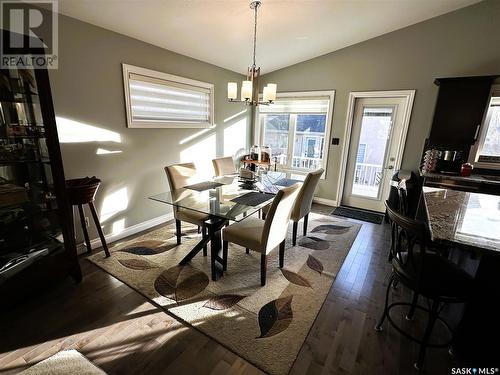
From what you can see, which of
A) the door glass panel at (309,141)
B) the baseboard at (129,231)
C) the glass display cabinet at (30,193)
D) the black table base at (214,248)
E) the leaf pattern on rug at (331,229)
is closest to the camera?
the glass display cabinet at (30,193)

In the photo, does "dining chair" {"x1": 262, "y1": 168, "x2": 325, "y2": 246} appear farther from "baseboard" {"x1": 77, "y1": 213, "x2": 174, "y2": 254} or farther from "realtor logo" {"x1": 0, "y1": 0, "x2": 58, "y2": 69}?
"realtor logo" {"x1": 0, "y1": 0, "x2": 58, "y2": 69}

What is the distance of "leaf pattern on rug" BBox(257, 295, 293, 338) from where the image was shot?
1.76 m

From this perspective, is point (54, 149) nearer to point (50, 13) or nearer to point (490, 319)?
point (50, 13)

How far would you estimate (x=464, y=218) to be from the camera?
5.42ft

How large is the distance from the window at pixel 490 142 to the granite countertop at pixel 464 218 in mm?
1518

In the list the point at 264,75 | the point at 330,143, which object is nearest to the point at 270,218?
the point at 330,143

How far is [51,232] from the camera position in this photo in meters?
2.10

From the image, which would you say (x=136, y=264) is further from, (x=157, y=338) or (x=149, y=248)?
(x=157, y=338)

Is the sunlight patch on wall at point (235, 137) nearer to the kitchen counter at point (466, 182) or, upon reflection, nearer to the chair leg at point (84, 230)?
the chair leg at point (84, 230)

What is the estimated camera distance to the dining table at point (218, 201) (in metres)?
2.19

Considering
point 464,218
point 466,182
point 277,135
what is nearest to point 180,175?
point 464,218

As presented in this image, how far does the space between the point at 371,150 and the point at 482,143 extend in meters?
1.40

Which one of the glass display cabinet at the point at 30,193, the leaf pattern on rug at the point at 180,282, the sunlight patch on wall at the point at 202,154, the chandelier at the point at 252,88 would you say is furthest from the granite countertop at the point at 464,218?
the sunlight patch on wall at the point at 202,154

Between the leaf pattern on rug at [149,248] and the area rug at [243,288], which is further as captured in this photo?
the leaf pattern on rug at [149,248]
